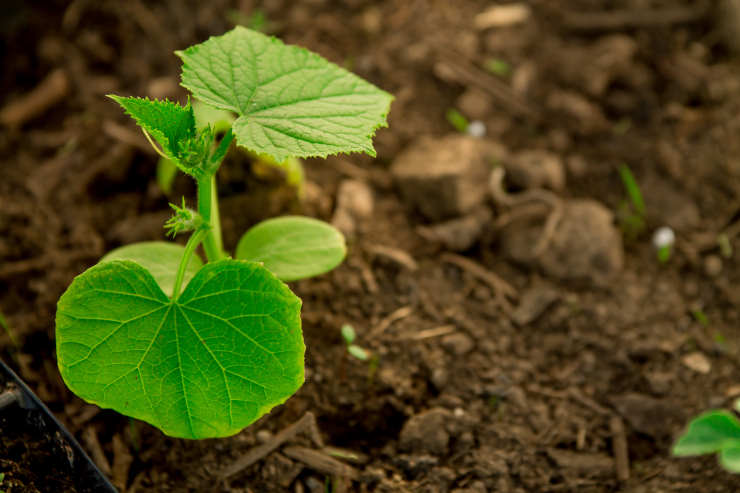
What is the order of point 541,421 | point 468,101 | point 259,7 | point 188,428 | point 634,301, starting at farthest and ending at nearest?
1. point 259,7
2. point 468,101
3. point 634,301
4. point 541,421
5. point 188,428

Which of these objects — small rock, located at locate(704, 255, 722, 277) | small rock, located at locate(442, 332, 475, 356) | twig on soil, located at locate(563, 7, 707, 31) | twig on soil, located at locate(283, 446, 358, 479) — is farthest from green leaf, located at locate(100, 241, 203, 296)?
twig on soil, located at locate(563, 7, 707, 31)

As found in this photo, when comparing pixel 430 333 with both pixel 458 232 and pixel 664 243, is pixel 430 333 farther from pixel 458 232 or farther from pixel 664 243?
pixel 664 243

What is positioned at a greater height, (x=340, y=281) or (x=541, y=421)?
(x=340, y=281)

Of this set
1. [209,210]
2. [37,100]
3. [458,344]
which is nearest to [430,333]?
[458,344]

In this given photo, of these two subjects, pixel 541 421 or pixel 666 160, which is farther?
pixel 666 160

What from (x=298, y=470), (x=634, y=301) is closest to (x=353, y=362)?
(x=298, y=470)

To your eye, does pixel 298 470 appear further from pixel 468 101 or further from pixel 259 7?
pixel 259 7
